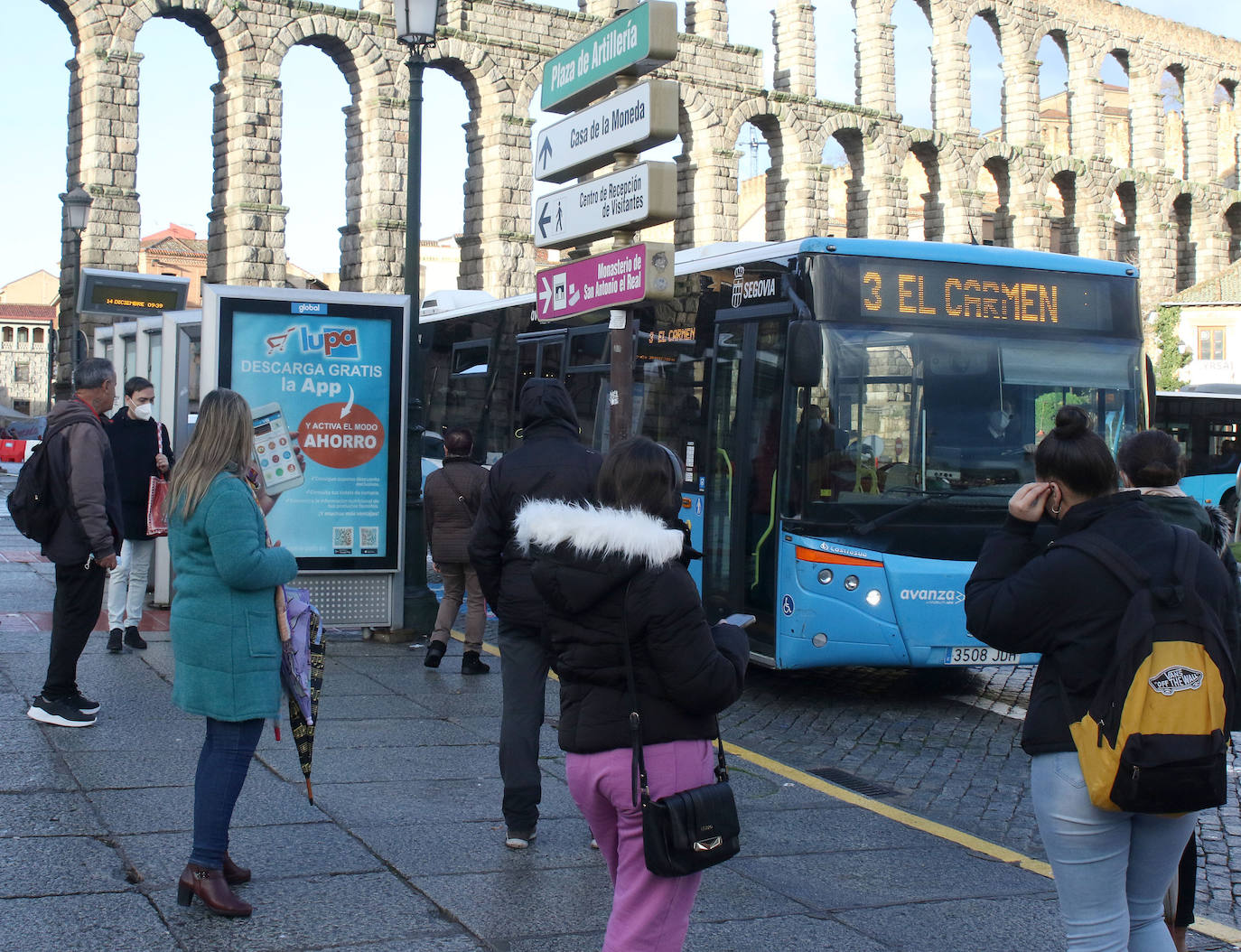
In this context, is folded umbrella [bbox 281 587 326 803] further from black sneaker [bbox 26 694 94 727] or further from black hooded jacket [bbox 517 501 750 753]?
black sneaker [bbox 26 694 94 727]

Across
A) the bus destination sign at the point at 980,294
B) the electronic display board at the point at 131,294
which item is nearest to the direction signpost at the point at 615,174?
the bus destination sign at the point at 980,294

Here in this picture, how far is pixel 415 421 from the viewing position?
33.6 ft

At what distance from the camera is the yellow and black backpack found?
293cm

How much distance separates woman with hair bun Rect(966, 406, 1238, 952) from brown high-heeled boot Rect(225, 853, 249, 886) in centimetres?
264

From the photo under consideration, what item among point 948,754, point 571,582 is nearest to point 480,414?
point 948,754

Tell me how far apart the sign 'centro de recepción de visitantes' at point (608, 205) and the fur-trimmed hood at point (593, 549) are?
3437 millimetres

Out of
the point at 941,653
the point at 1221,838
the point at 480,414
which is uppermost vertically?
the point at 480,414

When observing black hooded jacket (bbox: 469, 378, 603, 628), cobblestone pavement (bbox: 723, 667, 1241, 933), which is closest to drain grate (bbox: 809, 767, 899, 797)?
cobblestone pavement (bbox: 723, 667, 1241, 933)

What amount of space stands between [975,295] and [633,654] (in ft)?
20.5

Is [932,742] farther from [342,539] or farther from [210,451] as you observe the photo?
[210,451]

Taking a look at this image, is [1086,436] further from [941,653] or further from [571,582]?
[941,653]

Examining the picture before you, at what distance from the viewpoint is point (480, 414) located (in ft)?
49.3

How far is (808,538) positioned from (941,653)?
3.53 ft

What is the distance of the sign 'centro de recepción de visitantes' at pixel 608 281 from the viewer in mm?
6730
